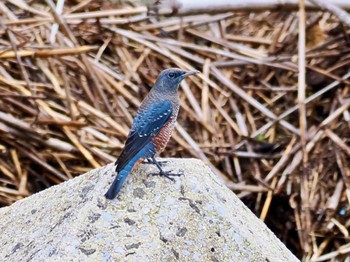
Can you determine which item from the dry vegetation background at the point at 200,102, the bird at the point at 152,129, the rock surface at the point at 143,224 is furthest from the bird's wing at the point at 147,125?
the dry vegetation background at the point at 200,102

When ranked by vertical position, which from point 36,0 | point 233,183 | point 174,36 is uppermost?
point 36,0

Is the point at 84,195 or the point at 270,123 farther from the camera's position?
the point at 270,123

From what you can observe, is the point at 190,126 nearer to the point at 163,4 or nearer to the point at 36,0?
the point at 163,4

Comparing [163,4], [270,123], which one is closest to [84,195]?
[270,123]

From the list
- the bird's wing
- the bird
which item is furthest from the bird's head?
the bird's wing

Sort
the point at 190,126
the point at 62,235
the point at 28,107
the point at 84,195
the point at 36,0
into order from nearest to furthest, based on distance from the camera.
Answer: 1. the point at 62,235
2. the point at 84,195
3. the point at 28,107
4. the point at 190,126
5. the point at 36,0

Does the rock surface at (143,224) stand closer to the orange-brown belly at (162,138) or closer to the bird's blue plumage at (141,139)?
the bird's blue plumage at (141,139)

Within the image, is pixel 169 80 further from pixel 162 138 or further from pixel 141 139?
pixel 141 139
